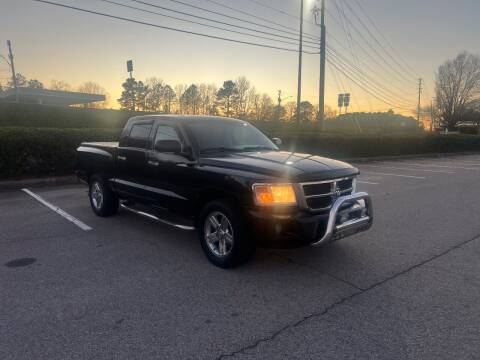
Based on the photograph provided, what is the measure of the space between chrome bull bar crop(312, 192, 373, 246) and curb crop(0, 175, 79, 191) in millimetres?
9186

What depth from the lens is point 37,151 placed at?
1032 cm

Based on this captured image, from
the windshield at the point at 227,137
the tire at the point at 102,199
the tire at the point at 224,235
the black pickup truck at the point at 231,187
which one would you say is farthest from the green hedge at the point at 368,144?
the tire at the point at 224,235

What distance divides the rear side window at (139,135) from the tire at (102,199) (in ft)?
3.69

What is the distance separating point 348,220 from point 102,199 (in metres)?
4.46

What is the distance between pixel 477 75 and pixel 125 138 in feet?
260

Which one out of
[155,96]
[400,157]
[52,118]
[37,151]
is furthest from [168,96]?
[37,151]

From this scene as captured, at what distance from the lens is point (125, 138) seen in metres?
5.98

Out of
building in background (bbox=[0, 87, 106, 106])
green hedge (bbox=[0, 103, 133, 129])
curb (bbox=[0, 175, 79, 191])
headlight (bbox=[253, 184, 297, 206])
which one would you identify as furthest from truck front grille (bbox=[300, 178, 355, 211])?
building in background (bbox=[0, 87, 106, 106])

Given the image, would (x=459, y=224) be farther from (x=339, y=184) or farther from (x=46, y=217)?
(x=46, y=217)

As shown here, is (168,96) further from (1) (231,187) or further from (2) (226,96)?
(1) (231,187)

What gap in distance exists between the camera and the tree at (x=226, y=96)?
7669 centimetres

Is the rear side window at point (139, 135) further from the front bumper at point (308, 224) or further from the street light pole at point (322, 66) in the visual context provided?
the street light pole at point (322, 66)

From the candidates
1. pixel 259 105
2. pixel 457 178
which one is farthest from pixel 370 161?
pixel 259 105

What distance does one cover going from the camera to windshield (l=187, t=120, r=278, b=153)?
4.81 metres
